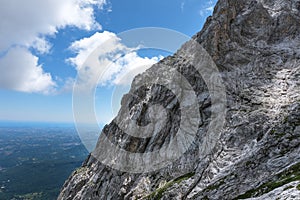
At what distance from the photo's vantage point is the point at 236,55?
48344 mm

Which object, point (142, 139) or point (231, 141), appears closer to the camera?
point (231, 141)

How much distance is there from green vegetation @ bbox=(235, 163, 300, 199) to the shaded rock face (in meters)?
0.12

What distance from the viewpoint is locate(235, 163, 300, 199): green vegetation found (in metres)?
20.5

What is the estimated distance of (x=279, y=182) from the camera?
2120cm

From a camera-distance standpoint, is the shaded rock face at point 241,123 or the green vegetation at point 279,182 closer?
the green vegetation at point 279,182

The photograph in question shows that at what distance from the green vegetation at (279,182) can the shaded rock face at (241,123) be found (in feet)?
0.39

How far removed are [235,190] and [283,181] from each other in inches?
249

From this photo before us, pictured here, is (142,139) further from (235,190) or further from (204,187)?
(235,190)

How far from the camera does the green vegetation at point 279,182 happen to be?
20.5 metres

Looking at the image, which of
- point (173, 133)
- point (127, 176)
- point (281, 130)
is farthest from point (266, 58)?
point (127, 176)

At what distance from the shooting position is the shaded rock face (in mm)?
26578

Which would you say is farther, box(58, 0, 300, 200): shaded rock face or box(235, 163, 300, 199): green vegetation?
box(58, 0, 300, 200): shaded rock face

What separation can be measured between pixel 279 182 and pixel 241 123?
15.1 m

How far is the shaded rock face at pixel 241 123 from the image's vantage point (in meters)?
26.6
